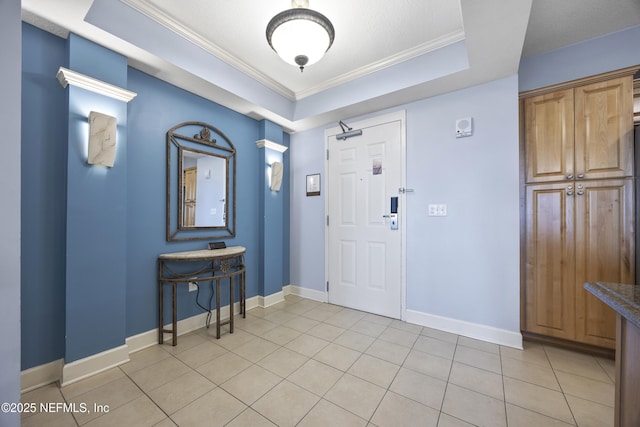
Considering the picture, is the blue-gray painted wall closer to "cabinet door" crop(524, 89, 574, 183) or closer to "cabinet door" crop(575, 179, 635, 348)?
"cabinet door" crop(524, 89, 574, 183)

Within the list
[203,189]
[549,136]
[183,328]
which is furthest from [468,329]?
[203,189]

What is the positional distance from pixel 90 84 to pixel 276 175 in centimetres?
190

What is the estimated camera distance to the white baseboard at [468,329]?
2.21 metres

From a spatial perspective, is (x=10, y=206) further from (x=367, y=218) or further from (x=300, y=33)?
A: (x=367, y=218)

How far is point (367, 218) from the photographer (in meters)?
3.06

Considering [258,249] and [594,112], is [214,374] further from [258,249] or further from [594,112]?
[594,112]

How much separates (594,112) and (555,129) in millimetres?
255

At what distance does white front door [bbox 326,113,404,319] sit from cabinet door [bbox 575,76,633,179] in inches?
57.9

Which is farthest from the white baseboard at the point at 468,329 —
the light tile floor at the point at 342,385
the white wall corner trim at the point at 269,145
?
the white wall corner trim at the point at 269,145

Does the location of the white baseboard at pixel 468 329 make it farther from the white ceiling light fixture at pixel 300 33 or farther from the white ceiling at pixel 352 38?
the white ceiling light fixture at pixel 300 33

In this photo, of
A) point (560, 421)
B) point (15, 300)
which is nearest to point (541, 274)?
point (560, 421)

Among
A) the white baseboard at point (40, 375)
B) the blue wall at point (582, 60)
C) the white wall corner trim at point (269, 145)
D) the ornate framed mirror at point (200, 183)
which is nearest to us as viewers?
the white baseboard at point (40, 375)

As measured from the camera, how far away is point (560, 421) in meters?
1.38

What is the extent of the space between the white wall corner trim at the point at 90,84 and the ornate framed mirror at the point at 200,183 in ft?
1.61
